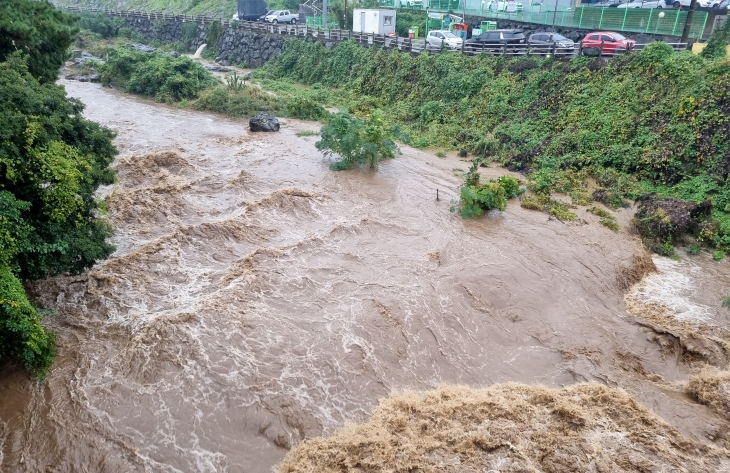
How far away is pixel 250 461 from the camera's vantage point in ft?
24.1

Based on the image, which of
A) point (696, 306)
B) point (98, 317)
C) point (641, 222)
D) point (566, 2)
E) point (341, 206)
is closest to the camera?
point (98, 317)

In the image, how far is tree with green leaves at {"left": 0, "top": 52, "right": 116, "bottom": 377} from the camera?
797 centimetres

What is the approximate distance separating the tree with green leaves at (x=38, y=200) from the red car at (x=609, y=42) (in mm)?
19803

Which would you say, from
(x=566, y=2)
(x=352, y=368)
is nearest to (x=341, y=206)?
(x=352, y=368)

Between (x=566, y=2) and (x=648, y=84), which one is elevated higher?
(x=566, y=2)

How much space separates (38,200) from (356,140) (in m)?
11.0

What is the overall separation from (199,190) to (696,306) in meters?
13.9

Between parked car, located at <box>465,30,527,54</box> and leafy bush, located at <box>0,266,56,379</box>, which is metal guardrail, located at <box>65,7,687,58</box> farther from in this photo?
leafy bush, located at <box>0,266,56,379</box>

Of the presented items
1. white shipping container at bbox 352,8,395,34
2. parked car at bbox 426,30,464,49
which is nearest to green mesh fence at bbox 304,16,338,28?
white shipping container at bbox 352,8,395,34

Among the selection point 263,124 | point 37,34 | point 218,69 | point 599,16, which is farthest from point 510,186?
point 218,69

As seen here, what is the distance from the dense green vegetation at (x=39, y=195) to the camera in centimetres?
798

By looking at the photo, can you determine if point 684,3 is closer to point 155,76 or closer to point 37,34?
point 155,76

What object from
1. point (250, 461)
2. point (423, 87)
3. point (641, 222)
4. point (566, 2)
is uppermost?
point (566, 2)

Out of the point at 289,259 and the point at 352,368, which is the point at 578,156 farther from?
the point at 352,368
